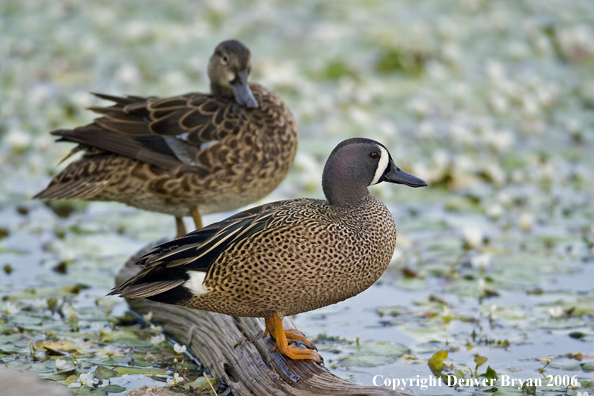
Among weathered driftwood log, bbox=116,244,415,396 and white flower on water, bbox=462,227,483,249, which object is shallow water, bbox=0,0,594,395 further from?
weathered driftwood log, bbox=116,244,415,396

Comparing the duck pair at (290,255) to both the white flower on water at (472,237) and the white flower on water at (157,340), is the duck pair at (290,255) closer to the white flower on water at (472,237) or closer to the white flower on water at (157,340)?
the white flower on water at (157,340)

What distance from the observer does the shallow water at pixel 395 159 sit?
479 cm

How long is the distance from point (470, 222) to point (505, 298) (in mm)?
1549

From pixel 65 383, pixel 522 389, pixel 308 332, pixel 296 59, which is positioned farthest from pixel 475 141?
pixel 65 383

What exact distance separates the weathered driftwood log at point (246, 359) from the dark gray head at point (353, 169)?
2.57 ft

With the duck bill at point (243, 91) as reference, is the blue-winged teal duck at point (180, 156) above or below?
below

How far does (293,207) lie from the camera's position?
13.6ft

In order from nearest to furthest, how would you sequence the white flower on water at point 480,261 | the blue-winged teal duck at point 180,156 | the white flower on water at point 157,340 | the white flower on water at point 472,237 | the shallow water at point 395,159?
1. the white flower on water at point 157,340
2. the shallow water at point 395,159
3. the blue-winged teal duck at point 180,156
4. the white flower on water at point 480,261
5. the white flower on water at point 472,237

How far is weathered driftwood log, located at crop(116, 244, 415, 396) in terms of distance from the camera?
382 cm

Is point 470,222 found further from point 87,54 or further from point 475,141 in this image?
point 87,54

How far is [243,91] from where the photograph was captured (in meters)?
5.61

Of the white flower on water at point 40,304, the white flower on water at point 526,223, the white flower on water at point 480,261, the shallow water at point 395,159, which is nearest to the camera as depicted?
the shallow water at point 395,159

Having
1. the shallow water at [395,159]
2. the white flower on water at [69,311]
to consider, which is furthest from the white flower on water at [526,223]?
the white flower on water at [69,311]

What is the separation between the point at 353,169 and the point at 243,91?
66.9 inches
